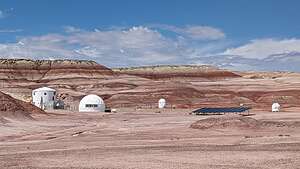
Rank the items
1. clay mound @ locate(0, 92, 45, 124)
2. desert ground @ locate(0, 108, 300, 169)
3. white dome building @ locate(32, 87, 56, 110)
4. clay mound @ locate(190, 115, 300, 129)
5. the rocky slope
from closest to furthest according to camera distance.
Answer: desert ground @ locate(0, 108, 300, 169) → clay mound @ locate(190, 115, 300, 129) → clay mound @ locate(0, 92, 45, 124) → white dome building @ locate(32, 87, 56, 110) → the rocky slope

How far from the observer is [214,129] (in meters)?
44.2

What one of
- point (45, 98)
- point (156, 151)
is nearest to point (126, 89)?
point (45, 98)

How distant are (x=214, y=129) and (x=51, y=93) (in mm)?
52292

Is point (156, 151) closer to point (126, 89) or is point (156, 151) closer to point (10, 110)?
point (10, 110)

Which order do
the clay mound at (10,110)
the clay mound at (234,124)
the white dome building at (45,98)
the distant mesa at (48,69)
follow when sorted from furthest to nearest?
the distant mesa at (48,69) < the white dome building at (45,98) < the clay mound at (10,110) < the clay mound at (234,124)

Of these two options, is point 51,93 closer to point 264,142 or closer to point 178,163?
point 264,142

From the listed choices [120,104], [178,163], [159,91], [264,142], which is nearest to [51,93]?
[120,104]

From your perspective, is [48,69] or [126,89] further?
[48,69]

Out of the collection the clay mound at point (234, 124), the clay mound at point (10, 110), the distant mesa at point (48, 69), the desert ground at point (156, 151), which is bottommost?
the desert ground at point (156, 151)

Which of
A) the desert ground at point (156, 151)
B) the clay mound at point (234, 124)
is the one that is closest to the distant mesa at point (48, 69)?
the clay mound at point (234, 124)

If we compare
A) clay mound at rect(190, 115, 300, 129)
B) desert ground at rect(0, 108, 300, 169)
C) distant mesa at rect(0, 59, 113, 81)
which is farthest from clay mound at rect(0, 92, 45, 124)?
distant mesa at rect(0, 59, 113, 81)

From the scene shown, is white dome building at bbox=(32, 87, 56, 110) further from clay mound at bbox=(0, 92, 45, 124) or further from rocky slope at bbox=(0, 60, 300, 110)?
clay mound at bbox=(0, 92, 45, 124)

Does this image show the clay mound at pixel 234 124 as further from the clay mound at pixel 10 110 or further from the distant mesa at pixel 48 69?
the distant mesa at pixel 48 69

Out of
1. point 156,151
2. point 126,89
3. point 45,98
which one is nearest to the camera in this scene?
point 156,151
